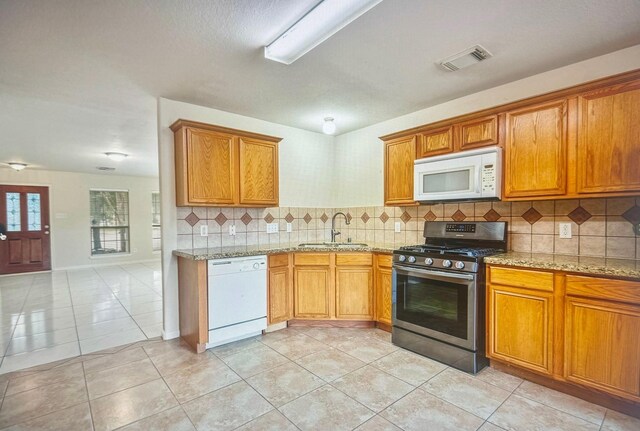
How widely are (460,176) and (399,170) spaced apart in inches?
28.0

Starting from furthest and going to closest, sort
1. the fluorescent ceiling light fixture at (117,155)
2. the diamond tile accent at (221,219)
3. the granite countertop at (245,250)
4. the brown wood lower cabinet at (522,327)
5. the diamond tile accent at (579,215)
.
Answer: the fluorescent ceiling light fixture at (117,155)
the diamond tile accent at (221,219)
the granite countertop at (245,250)
the diamond tile accent at (579,215)
the brown wood lower cabinet at (522,327)

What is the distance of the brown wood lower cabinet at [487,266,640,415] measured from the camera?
73.8 inches

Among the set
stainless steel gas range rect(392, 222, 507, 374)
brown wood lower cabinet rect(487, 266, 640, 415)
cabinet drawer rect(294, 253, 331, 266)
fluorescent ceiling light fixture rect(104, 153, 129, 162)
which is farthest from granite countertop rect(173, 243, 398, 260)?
fluorescent ceiling light fixture rect(104, 153, 129, 162)

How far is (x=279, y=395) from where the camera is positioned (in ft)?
7.06

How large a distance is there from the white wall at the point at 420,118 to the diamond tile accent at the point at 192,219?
6.39 feet

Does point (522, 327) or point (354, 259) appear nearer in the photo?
point (522, 327)

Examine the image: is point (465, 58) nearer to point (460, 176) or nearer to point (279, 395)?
point (460, 176)

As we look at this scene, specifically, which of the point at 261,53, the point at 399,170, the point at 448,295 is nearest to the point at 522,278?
the point at 448,295

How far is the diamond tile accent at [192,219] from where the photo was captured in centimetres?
329

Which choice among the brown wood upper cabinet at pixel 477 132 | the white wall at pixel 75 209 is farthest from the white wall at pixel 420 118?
the white wall at pixel 75 209

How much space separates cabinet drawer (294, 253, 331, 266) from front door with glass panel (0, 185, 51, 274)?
7277 millimetres

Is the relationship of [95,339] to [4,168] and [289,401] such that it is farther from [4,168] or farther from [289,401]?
[4,168]

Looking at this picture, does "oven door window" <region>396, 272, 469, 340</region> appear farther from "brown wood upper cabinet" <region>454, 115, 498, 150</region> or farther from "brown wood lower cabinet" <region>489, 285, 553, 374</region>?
"brown wood upper cabinet" <region>454, 115, 498, 150</region>

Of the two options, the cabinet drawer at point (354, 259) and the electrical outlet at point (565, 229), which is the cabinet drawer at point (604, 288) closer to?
the electrical outlet at point (565, 229)
